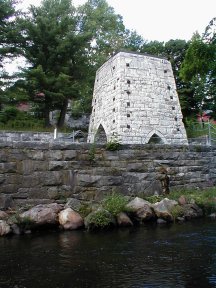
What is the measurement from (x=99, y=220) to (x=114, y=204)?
0.81 metres

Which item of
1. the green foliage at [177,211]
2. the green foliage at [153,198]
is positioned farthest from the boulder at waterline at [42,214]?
the green foliage at [177,211]

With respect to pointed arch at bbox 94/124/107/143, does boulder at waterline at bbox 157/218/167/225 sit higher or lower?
lower

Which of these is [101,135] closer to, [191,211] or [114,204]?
[191,211]

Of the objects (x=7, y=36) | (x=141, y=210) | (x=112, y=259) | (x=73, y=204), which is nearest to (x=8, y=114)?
(x=7, y=36)

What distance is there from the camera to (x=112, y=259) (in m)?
5.98

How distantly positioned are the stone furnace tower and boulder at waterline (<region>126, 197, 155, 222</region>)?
6.82m

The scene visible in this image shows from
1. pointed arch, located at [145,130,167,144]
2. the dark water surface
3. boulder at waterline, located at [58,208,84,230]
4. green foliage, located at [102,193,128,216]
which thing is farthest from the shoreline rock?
pointed arch, located at [145,130,167,144]

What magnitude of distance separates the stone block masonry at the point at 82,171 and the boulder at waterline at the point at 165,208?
0.88 metres

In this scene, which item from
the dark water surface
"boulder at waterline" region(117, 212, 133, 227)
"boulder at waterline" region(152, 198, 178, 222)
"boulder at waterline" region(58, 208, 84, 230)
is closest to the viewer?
the dark water surface

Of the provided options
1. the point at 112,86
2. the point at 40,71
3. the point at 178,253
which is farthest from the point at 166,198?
the point at 40,71

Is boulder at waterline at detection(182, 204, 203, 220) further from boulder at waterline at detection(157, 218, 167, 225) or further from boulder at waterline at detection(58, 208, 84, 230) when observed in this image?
boulder at waterline at detection(58, 208, 84, 230)

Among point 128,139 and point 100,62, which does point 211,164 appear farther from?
point 100,62

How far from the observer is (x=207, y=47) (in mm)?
5895

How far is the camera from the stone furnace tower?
1645 cm
